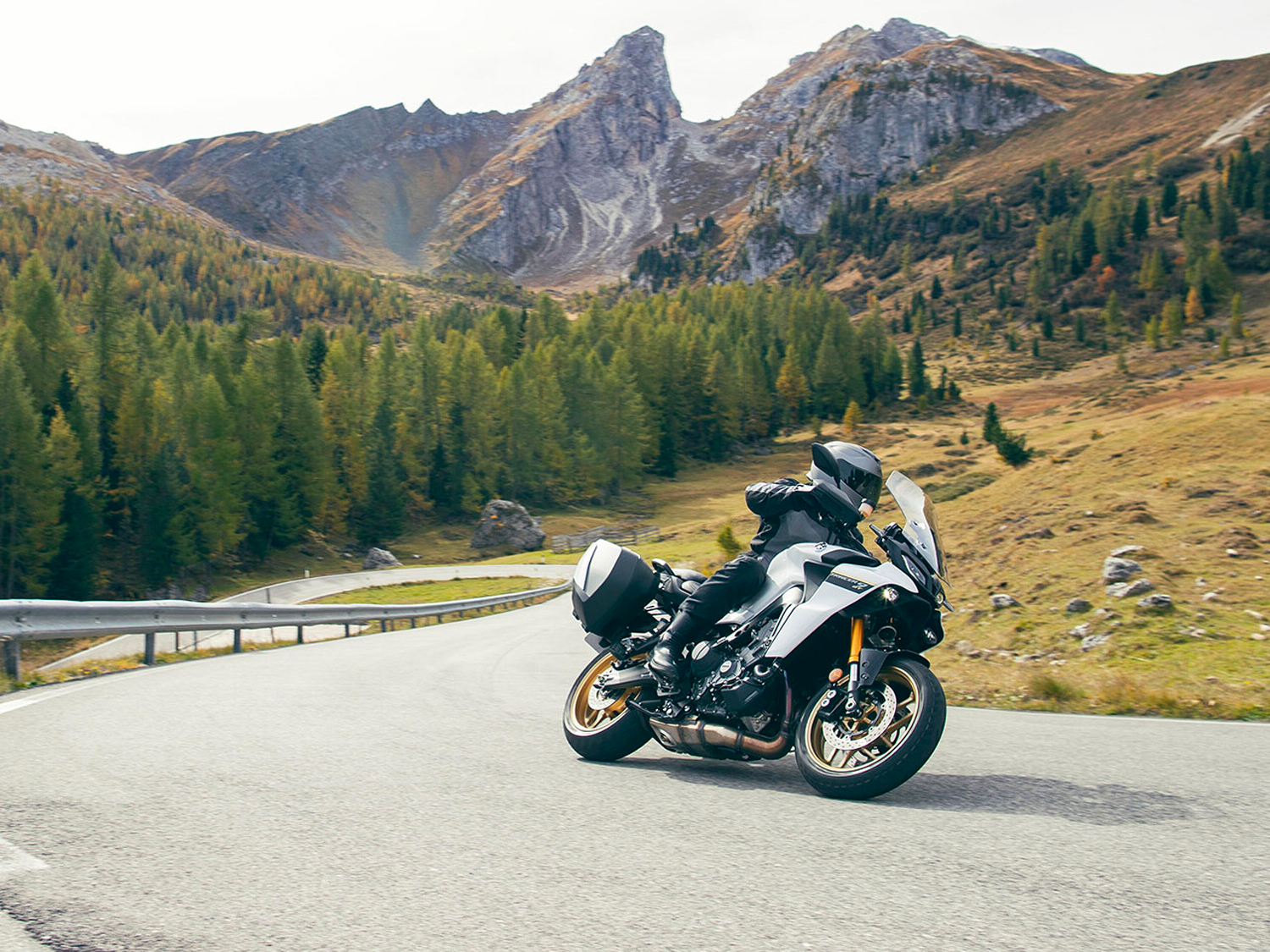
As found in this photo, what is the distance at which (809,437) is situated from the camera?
10869cm

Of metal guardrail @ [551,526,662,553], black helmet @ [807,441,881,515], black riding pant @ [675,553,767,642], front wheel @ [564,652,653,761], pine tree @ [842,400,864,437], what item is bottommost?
metal guardrail @ [551,526,662,553]

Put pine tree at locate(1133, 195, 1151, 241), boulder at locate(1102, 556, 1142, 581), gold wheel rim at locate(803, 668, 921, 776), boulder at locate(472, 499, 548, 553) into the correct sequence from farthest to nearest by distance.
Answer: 1. pine tree at locate(1133, 195, 1151, 241)
2. boulder at locate(472, 499, 548, 553)
3. boulder at locate(1102, 556, 1142, 581)
4. gold wheel rim at locate(803, 668, 921, 776)

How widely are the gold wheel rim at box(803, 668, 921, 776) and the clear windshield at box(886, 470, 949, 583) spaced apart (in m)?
0.64

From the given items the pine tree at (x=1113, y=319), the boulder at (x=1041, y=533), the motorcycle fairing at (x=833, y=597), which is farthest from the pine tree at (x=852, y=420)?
the motorcycle fairing at (x=833, y=597)

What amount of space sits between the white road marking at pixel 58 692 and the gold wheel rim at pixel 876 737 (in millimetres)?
7134

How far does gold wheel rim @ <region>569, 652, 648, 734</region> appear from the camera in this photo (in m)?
6.14

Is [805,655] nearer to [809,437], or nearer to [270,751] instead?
[270,751]

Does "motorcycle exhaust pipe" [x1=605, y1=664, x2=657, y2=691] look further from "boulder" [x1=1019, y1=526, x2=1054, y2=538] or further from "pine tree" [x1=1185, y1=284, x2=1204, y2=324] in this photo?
"pine tree" [x1=1185, y1=284, x2=1204, y2=324]

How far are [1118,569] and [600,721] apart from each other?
8837mm

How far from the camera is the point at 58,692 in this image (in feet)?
31.5

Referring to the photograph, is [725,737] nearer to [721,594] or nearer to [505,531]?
[721,594]

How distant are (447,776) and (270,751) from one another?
1.54 metres

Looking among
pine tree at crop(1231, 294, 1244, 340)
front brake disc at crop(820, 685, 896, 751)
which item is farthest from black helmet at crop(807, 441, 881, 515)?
pine tree at crop(1231, 294, 1244, 340)

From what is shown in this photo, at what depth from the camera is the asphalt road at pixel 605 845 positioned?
2.82 metres
